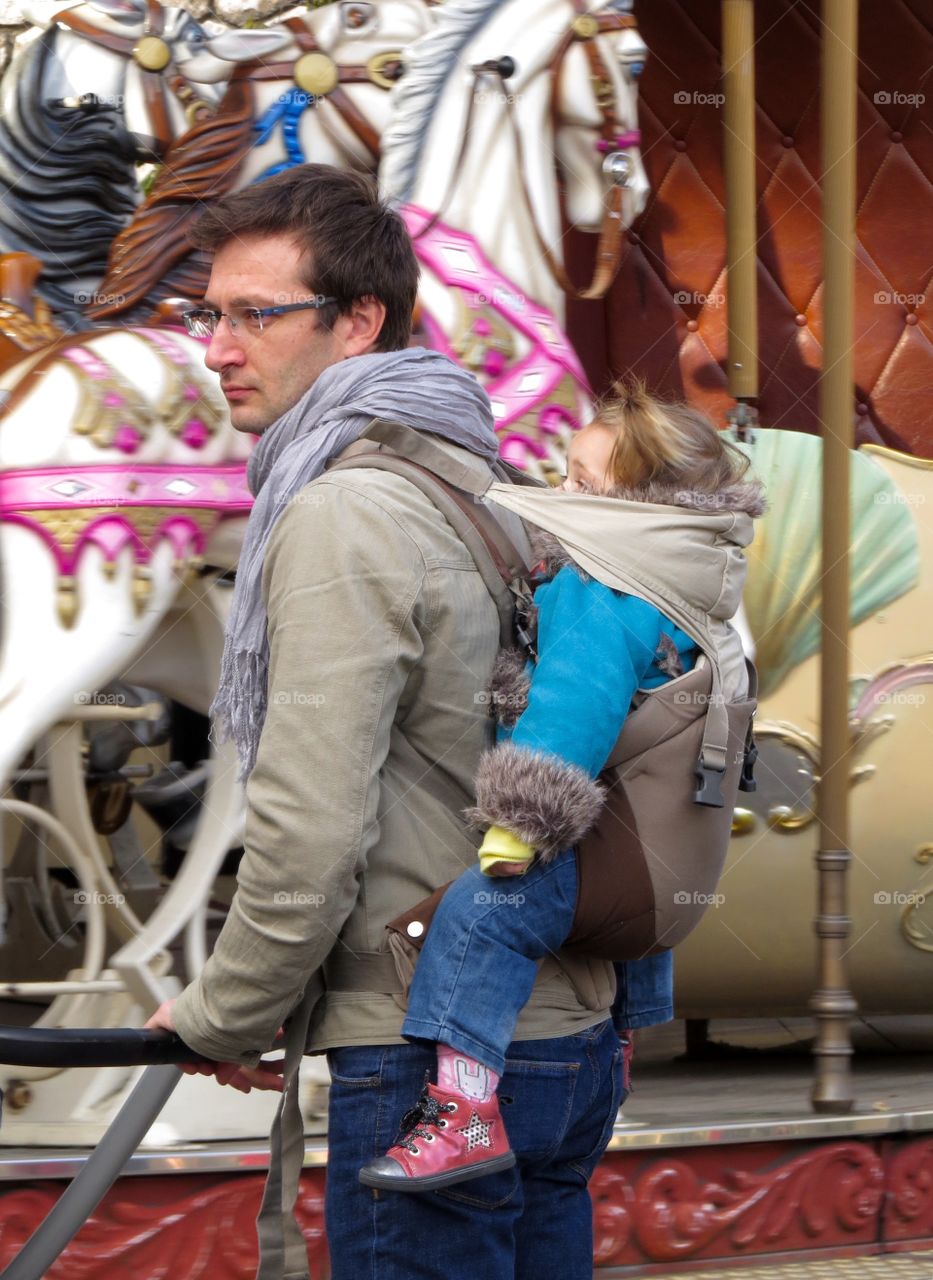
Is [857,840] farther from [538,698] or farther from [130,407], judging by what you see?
[538,698]

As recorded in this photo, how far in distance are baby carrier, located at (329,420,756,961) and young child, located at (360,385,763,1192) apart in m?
0.02

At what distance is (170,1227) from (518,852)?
4.60 ft

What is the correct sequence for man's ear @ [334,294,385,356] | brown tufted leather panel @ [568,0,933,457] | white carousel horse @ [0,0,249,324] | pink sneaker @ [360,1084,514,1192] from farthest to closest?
brown tufted leather panel @ [568,0,933,457], white carousel horse @ [0,0,249,324], man's ear @ [334,294,385,356], pink sneaker @ [360,1084,514,1192]

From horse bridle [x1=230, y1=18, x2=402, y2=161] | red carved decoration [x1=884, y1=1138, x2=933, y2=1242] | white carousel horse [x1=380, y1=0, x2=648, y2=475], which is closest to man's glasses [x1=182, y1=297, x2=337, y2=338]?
white carousel horse [x1=380, y1=0, x2=648, y2=475]

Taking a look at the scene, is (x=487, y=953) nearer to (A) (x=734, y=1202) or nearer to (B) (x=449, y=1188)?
(B) (x=449, y=1188)

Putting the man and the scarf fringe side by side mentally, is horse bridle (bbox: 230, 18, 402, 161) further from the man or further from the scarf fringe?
the scarf fringe

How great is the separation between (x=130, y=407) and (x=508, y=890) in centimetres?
134

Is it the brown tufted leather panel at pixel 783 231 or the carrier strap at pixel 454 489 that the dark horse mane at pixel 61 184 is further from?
the carrier strap at pixel 454 489

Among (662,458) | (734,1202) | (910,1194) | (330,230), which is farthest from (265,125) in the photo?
(910,1194)

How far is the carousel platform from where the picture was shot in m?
2.38

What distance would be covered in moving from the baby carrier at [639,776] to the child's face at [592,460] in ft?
0.45


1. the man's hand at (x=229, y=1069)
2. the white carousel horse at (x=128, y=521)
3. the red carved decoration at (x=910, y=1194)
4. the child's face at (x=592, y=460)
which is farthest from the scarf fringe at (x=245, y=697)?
the red carved decoration at (x=910, y=1194)

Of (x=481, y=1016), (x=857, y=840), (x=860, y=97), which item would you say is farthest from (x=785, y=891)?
(x=481, y=1016)

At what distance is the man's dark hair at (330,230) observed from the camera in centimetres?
140
